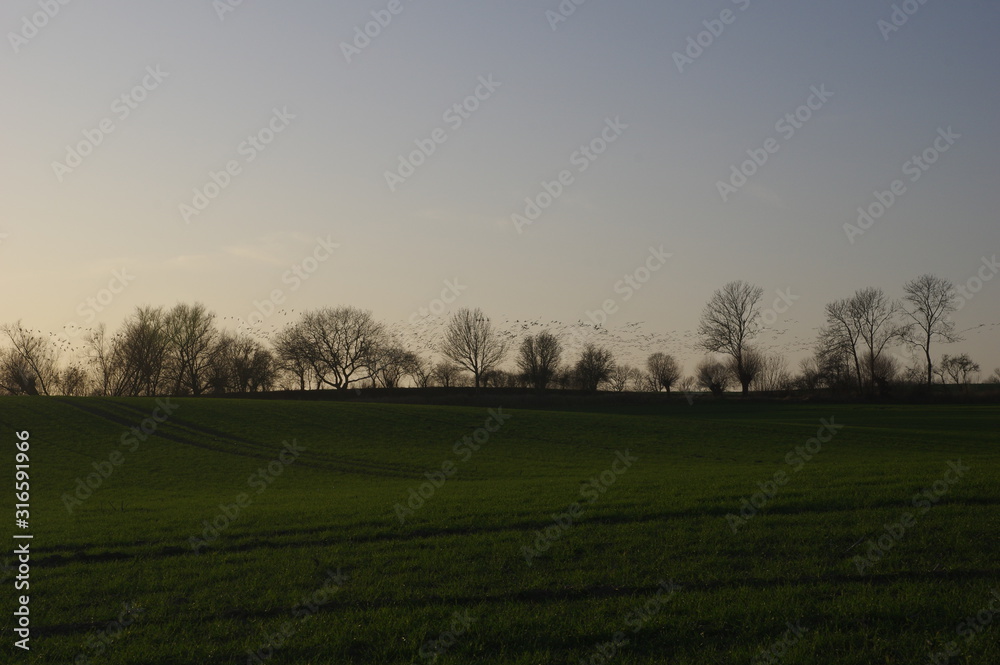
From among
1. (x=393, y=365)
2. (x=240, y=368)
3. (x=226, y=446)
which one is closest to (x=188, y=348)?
(x=240, y=368)

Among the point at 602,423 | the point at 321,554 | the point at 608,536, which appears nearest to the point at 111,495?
the point at 321,554

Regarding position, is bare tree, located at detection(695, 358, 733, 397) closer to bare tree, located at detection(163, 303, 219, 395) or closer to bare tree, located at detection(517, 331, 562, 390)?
bare tree, located at detection(517, 331, 562, 390)

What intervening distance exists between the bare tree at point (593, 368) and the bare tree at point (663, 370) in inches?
322

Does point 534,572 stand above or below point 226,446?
below

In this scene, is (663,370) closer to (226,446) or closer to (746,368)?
(746,368)

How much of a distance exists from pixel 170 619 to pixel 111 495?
18.4 metres

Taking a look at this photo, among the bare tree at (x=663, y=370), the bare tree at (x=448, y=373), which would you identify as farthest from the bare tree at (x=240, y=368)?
the bare tree at (x=663, y=370)

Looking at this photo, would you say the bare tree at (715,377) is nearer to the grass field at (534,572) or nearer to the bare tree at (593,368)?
the bare tree at (593,368)

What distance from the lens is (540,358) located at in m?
118

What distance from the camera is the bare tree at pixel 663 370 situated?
11362 centimetres

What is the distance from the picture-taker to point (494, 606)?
9.55 m

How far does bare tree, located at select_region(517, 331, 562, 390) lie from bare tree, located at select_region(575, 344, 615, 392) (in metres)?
4.68

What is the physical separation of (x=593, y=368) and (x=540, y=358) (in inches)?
423

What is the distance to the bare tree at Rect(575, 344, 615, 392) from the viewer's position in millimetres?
109438
